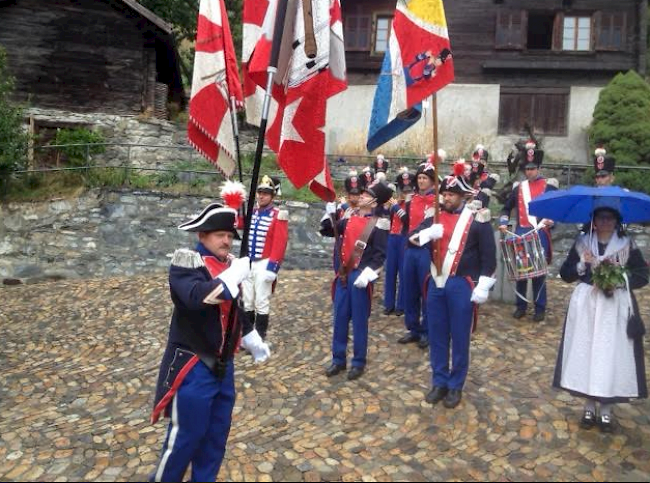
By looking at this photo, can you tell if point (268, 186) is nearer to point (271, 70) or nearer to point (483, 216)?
point (483, 216)

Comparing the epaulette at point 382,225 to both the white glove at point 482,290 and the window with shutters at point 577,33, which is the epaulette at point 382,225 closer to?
the white glove at point 482,290

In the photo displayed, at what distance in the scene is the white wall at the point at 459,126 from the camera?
20297 millimetres

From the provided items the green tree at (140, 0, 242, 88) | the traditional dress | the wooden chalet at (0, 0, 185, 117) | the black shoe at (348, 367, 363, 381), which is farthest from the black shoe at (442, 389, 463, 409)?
the green tree at (140, 0, 242, 88)

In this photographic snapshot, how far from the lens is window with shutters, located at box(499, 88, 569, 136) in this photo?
67.6ft

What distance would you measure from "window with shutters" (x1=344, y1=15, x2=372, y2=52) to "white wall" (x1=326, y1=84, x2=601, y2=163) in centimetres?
138

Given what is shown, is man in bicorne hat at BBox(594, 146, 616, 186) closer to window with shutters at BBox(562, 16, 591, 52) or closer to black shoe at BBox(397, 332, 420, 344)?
black shoe at BBox(397, 332, 420, 344)

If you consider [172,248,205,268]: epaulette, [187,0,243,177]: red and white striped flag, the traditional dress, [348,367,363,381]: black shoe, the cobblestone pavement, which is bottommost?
the cobblestone pavement

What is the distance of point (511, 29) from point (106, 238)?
14.8 m

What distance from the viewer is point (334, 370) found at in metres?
6.67

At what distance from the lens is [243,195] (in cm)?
425

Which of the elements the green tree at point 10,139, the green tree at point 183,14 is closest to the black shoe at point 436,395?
the green tree at point 10,139

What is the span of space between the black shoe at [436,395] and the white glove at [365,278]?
119 cm

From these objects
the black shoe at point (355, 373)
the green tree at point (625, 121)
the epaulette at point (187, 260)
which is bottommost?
the black shoe at point (355, 373)

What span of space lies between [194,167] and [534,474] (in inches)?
497
